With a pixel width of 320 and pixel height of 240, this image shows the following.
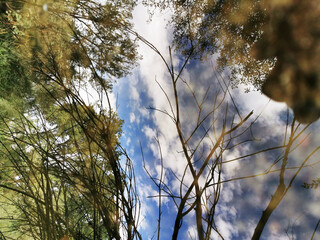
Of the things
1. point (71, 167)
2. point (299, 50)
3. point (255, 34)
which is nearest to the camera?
point (71, 167)

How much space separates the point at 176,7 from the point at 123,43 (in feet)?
6.43

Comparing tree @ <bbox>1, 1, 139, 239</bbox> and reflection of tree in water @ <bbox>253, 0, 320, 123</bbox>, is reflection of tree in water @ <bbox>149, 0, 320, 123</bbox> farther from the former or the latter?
tree @ <bbox>1, 1, 139, 239</bbox>

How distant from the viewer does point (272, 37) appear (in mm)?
4156

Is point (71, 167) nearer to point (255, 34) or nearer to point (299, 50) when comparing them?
point (299, 50)

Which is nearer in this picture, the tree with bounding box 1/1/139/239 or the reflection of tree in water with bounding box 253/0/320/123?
the tree with bounding box 1/1/139/239

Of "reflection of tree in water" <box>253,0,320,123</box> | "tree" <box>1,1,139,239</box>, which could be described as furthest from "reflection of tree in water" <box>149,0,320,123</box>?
"tree" <box>1,1,139,239</box>

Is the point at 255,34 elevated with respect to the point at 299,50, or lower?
elevated

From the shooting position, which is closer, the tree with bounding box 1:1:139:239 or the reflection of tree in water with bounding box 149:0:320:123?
the tree with bounding box 1:1:139:239

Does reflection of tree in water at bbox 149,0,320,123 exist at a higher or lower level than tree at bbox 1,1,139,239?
higher

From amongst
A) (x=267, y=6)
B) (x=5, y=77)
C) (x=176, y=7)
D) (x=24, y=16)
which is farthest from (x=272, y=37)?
(x=5, y=77)

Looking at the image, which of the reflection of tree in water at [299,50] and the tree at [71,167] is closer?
the tree at [71,167]

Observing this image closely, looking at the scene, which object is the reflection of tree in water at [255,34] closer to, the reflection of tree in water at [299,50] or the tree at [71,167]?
the reflection of tree in water at [299,50]

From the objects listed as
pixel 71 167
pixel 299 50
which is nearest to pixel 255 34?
pixel 299 50

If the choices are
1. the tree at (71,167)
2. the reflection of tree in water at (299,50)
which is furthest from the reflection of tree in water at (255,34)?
the tree at (71,167)
